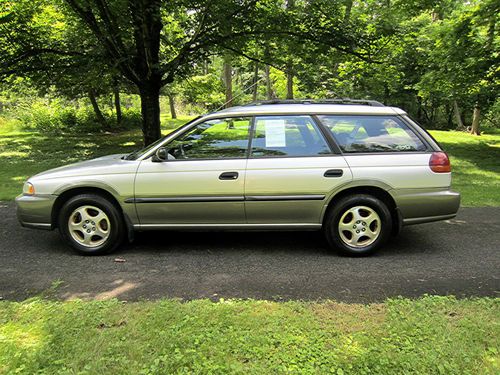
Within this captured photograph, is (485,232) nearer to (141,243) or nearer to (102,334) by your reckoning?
(141,243)

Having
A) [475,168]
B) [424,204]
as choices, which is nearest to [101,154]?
[475,168]

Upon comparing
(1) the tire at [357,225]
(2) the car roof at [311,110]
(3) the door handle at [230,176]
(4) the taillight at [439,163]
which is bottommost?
(1) the tire at [357,225]

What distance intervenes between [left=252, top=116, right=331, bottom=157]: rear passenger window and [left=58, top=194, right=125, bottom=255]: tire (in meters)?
1.79

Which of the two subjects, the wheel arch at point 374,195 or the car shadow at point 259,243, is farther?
the car shadow at point 259,243

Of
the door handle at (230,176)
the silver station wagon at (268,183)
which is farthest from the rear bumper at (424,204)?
the door handle at (230,176)

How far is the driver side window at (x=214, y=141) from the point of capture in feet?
15.3

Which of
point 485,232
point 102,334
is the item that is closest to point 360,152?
point 485,232

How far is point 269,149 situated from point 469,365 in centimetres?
286

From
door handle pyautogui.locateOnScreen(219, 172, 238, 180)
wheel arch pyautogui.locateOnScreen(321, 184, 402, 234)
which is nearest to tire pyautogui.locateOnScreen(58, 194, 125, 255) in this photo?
door handle pyautogui.locateOnScreen(219, 172, 238, 180)

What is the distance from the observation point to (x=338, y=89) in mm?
24578

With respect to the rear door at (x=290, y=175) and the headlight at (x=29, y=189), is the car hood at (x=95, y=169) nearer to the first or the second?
the headlight at (x=29, y=189)

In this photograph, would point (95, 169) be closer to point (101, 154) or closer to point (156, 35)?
point (156, 35)

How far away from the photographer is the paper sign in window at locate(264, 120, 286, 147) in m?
4.64

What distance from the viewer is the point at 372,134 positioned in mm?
4684
